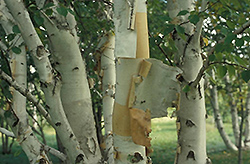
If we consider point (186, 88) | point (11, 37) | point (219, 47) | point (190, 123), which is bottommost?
point (190, 123)

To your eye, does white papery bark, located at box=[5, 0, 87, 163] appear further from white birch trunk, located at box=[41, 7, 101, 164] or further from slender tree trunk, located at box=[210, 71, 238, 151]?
slender tree trunk, located at box=[210, 71, 238, 151]

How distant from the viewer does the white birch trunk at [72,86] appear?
238cm

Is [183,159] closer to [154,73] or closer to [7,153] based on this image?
[154,73]

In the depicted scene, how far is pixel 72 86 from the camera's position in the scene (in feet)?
7.91

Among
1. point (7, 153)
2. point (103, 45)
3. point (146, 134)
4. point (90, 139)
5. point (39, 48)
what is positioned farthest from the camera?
point (7, 153)

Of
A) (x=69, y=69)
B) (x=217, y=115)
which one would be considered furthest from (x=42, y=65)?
(x=217, y=115)

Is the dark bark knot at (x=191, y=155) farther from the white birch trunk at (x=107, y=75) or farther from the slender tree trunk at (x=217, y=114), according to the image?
the slender tree trunk at (x=217, y=114)

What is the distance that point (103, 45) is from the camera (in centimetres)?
300

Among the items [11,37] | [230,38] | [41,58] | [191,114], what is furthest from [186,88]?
[11,37]

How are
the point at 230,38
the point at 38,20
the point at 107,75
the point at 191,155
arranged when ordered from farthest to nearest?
the point at 107,75 < the point at 38,20 < the point at 191,155 < the point at 230,38

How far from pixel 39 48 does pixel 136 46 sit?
0.66m

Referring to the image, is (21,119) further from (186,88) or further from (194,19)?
(194,19)

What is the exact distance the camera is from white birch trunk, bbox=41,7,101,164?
7.80 feet

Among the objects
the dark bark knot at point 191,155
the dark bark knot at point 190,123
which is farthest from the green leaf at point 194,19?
the dark bark knot at point 191,155
